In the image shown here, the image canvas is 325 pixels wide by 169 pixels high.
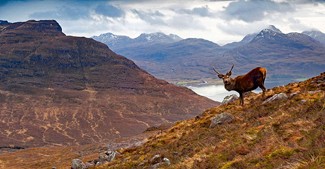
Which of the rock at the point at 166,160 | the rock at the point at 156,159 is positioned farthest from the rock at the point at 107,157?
the rock at the point at 166,160

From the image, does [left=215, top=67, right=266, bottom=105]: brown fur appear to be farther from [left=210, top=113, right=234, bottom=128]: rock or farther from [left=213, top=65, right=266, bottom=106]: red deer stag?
[left=210, top=113, right=234, bottom=128]: rock

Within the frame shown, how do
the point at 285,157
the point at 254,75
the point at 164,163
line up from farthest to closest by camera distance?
the point at 254,75, the point at 164,163, the point at 285,157

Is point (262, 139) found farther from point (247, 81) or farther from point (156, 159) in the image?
point (247, 81)

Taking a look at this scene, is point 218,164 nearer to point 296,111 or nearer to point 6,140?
point 296,111

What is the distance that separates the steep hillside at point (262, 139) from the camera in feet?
40.0

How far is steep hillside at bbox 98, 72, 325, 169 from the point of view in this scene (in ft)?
40.0

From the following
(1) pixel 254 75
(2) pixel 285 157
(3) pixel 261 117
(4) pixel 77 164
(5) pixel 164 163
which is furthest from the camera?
(4) pixel 77 164

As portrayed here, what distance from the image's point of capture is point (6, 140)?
19662 cm

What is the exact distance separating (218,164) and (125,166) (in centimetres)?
921

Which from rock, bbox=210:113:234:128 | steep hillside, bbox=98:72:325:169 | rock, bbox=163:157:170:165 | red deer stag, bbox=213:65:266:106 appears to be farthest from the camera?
red deer stag, bbox=213:65:266:106

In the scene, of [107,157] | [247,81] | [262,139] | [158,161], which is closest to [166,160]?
[158,161]

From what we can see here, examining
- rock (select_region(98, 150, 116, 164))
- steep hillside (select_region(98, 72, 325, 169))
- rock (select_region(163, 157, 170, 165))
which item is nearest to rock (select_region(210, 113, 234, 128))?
steep hillside (select_region(98, 72, 325, 169))

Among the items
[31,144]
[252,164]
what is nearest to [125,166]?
[252,164]

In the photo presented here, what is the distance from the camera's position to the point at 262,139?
1585 cm
